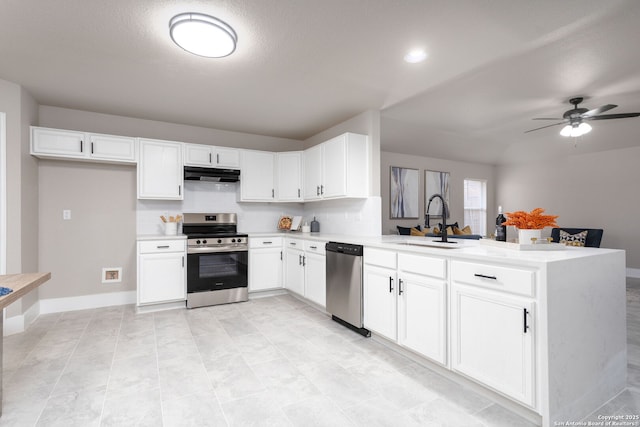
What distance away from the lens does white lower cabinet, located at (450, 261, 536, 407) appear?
1.69 m

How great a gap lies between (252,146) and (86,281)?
2850 mm

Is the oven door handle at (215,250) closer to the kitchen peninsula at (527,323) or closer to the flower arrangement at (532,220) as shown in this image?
the kitchen peninsula at (527,323)

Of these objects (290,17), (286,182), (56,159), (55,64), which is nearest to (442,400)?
(290,17)

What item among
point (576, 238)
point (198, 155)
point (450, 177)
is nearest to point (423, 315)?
point (198, 155)

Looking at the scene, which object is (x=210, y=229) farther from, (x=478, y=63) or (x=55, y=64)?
(x=478, y=63)

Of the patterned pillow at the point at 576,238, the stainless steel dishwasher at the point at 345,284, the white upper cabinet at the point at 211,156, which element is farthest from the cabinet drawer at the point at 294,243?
the patterned pillow at the point at 576,238

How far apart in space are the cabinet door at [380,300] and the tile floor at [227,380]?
0.19 meters

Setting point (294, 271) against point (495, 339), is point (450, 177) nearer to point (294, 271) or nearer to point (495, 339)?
point (294, 271)

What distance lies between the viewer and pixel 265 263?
4395 millimetres

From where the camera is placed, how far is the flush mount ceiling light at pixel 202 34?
2080 mm

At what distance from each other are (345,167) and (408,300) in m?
1.90

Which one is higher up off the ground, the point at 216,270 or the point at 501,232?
the point at 501,232

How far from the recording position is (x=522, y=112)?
4484 mm

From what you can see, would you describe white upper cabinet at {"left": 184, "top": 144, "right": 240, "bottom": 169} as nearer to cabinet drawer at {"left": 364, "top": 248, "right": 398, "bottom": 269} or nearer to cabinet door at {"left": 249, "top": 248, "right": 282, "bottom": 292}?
cabinet door at {"left": 249, "top": 248, "right": 282, "bottom": 292}
